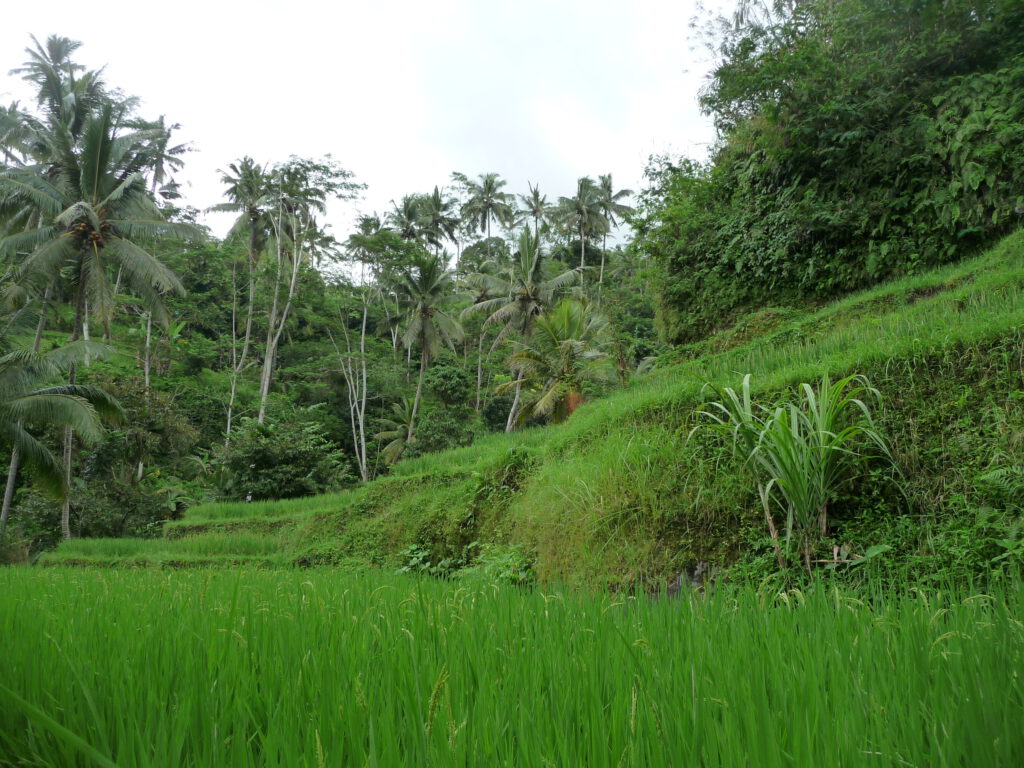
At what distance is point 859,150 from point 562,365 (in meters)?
7.17

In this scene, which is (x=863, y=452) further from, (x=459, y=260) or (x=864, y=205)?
(x=459, y=260)

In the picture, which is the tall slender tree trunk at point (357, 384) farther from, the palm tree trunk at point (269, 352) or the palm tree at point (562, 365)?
the palm tree at point (562, 365)

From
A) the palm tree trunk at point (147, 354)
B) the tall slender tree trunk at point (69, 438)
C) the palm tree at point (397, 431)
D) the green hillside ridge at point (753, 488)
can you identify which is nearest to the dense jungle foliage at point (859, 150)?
the green hillside ridge at point (753, 488)

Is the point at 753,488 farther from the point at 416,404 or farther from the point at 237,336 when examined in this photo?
the point at 237,336

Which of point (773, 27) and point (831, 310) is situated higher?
point (773, 27)

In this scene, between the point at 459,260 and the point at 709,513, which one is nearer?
the point at 709,513

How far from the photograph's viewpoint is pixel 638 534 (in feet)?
14.3

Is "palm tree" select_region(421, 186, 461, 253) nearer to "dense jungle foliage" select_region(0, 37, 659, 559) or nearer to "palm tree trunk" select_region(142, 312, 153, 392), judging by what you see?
"dense jungle foliage" select_region(0, 37, 659, 559)

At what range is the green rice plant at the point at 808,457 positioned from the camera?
10.9 ft

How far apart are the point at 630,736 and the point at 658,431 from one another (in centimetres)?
447

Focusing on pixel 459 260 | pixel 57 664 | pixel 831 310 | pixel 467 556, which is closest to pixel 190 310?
pixel 459 260

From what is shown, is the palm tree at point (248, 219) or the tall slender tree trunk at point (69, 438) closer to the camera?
the tall slender tree trunk at point (69, 438)

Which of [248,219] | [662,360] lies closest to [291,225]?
[248,219]

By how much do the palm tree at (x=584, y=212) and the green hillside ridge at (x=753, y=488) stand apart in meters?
30.8
